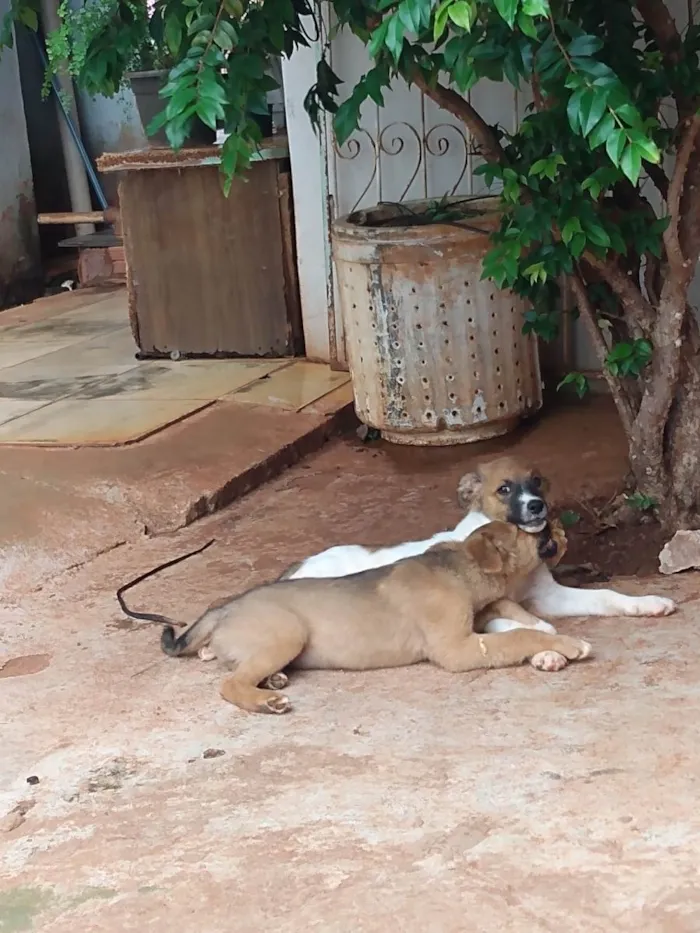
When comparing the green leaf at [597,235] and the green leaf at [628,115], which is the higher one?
the green leaf at [628,115]

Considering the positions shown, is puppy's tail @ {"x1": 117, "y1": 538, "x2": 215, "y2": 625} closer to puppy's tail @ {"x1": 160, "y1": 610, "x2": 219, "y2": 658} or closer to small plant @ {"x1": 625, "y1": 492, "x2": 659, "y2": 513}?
puppy's tail @ {"x1": 160, "y1": 610, "x2": 219, "y2": 658}

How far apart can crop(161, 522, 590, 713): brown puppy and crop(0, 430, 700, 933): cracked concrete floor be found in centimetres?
5

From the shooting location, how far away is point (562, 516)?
378cm

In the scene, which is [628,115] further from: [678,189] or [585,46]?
[678,189]

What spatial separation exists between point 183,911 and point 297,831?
0.28m

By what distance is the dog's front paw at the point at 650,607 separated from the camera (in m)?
3.02

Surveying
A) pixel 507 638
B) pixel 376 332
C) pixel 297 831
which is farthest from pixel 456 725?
pixel 376 332

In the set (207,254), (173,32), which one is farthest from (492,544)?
(207,254)

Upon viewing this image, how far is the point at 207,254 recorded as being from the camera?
6062 millimetres

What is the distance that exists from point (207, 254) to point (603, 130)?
404cm

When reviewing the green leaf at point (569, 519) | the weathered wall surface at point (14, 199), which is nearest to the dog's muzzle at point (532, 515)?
the green leaf at point (569, 519)

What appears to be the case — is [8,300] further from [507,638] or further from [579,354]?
[507,638]

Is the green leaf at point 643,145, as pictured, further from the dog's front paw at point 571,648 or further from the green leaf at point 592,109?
the dog's front paw at point 571,648

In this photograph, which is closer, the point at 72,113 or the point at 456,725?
the point at 456,725
